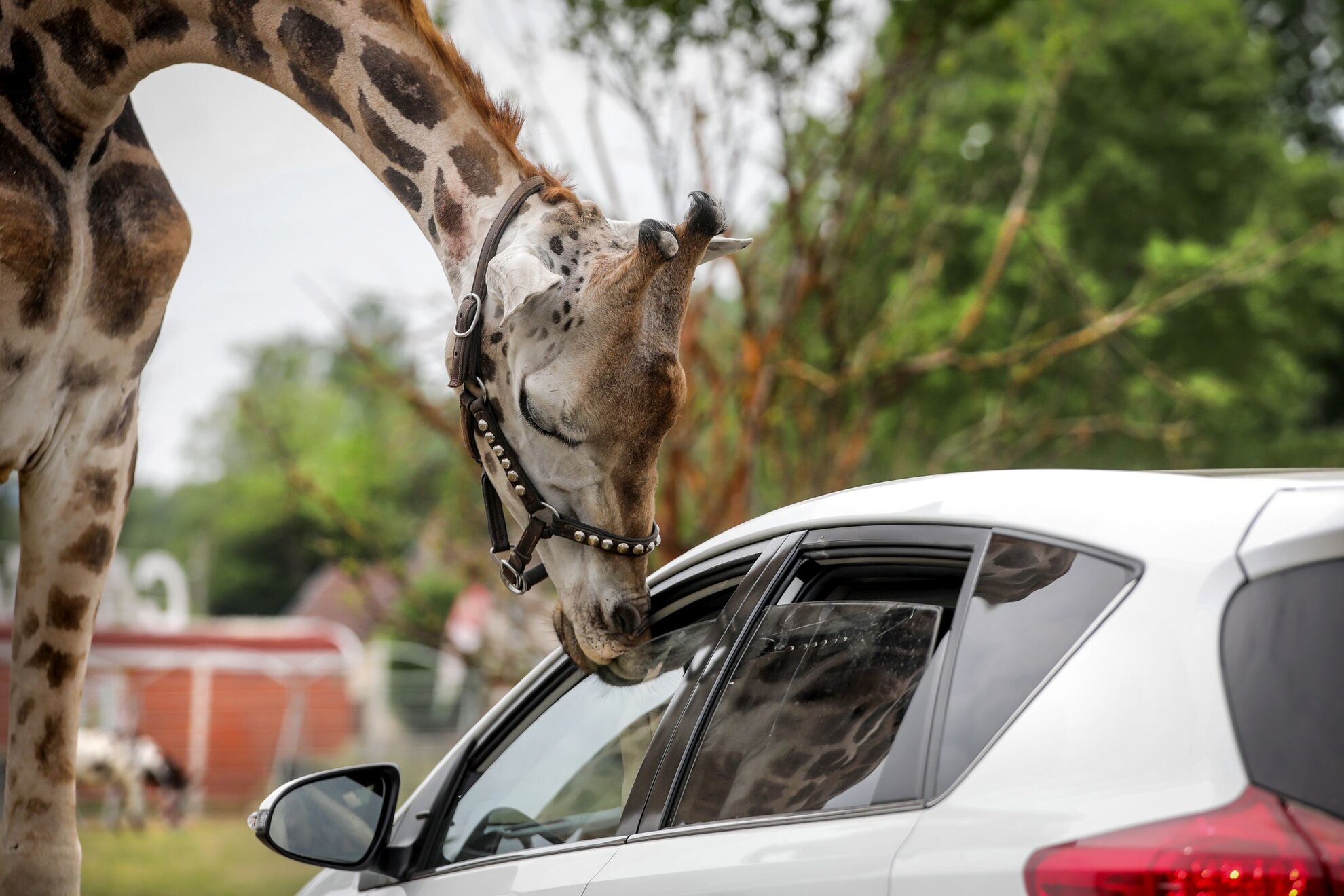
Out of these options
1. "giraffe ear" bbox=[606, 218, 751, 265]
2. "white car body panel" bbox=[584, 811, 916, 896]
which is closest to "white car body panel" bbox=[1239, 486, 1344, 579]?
"white car body panel" bbox=[584, 811, 916, 896]

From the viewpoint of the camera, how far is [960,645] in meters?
1.62

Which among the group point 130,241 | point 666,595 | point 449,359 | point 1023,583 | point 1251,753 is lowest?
point 1251,753

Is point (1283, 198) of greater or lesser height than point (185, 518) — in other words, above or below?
below

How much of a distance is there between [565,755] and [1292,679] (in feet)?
5.19

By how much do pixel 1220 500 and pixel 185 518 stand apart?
70847mm

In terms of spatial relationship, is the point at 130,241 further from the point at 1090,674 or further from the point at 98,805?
the point at 98,805

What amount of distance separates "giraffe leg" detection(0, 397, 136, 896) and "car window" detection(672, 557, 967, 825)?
2.48 meters

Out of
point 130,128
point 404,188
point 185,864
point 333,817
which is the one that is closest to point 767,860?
point 333,817

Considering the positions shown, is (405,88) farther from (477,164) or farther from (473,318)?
(473,318)

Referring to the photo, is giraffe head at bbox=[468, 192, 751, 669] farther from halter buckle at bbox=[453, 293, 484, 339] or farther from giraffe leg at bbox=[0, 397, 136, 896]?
giraffe leg at bbox=[0, 397, 136, 896]

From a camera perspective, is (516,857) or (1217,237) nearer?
(516,857)

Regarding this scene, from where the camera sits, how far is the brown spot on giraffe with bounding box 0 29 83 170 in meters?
3.50

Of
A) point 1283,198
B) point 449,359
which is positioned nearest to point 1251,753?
point 449,359

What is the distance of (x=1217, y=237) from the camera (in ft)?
71.6
